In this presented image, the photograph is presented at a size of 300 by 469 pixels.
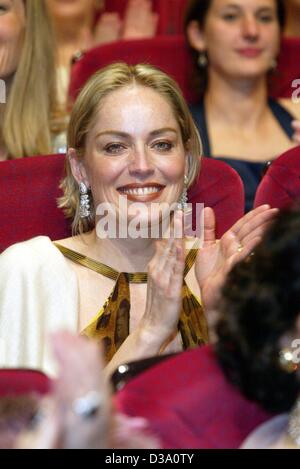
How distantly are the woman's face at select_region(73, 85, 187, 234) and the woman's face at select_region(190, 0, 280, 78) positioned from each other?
95 cm

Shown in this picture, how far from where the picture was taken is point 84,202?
192cm

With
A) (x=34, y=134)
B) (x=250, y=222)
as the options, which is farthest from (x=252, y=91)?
(x=250, y=222)

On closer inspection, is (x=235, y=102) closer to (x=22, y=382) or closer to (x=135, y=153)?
(x=135, y=153)

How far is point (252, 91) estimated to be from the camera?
9.29ft

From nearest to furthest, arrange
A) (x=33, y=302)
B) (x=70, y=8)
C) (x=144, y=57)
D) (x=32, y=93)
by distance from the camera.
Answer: (x=33, y=302) → (x=32, y=93) → (x=144, y=57) → (x=70, y=8)

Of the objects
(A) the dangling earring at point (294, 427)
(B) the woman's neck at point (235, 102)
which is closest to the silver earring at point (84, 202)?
(A) the dangling earring at point (294, 427)

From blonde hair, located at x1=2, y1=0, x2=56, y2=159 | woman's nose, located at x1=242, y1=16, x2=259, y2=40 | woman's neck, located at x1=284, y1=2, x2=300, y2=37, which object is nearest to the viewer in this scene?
blonde hair, located at x1=2, y1=0, x2=56, y2=159

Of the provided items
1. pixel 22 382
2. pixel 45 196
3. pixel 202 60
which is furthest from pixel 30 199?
pixel 202 60

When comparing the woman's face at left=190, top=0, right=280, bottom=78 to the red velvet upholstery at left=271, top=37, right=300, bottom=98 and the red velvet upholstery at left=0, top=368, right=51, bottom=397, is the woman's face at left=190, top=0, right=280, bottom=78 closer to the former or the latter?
the red velvet upholstery at left=271, top=37, right=300, bottom=98

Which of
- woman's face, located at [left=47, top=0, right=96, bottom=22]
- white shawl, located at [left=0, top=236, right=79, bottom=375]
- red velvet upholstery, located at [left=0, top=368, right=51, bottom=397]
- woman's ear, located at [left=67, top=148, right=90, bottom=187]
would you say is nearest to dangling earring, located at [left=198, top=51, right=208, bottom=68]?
woman's face, located at [left=47, top=0, right=96, bottom=22]

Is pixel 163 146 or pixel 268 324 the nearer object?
pixel 268 324

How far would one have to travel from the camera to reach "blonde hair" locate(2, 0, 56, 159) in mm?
2293

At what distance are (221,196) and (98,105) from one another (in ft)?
0.96
